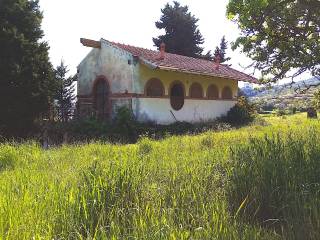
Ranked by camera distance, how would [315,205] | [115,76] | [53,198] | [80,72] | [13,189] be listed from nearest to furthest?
1. [315,205]
2. [53,198]
3. [13,189]
4. [115,76]
5. [80,72]

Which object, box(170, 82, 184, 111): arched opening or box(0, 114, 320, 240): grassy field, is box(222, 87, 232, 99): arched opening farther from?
box(0, 114, 320, 240): grassy field

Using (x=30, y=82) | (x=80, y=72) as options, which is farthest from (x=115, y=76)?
(x=30, y=82)

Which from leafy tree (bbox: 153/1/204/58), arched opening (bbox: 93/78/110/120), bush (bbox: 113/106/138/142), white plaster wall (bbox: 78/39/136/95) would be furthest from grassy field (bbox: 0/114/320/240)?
leafy tree (bbox: 153/1/204/58)

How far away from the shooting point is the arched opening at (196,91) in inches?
1016

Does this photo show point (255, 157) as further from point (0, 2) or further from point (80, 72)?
point (80, 72)

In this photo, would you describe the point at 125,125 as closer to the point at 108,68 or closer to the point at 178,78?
the point at 108,68

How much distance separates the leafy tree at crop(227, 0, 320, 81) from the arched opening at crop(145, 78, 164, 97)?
11.9 meters

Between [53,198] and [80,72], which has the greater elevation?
[80,72]

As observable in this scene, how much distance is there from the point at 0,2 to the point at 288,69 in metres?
12.7

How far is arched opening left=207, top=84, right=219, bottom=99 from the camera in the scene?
27.4 m

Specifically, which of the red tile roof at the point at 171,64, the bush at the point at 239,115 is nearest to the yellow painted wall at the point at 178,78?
the red tile roof at the point at 171,64

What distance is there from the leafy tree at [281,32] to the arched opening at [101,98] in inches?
520

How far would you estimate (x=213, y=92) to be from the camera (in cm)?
2783

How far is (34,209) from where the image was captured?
4480 millimetres
